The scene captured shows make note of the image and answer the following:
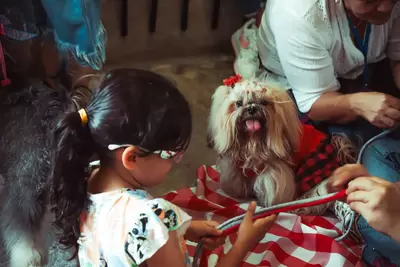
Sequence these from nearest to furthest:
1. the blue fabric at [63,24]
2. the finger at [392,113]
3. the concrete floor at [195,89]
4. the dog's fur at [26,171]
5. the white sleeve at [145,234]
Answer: the white sleeve at [145,234], the dog's fur at [26,171], the blue fabric at [63,24], the finger at [392,113], the concrete floor at [195,89]

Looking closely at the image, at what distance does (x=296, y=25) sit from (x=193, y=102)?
638 mm

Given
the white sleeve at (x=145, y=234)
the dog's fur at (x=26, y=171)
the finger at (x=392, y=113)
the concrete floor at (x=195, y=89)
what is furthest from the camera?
the concrete floor at (x=195, y=89)

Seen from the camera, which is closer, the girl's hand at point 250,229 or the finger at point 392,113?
the girl's hand at point 250,229

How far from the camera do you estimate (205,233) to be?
3.62ft

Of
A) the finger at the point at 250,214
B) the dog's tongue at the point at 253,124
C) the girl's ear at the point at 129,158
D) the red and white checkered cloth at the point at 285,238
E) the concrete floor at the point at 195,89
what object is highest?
the girl's ear at the point at 129,158

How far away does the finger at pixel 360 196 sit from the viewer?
1025mm

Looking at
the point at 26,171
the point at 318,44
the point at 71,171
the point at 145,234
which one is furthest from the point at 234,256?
the point at 318,44

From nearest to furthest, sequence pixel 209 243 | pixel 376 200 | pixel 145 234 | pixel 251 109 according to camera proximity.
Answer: pixel 145 234
pixel 376 200
pixel 209 243
pixel 251 109

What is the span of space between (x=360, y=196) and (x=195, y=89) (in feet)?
3.72

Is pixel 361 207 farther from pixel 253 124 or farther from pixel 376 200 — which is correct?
pixel 253 124

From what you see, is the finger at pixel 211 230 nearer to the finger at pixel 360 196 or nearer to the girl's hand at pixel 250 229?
the girl's hand at pixel 250 229

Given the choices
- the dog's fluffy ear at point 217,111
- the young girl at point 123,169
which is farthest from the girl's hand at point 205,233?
the dog's fluffy ear at point 217,111

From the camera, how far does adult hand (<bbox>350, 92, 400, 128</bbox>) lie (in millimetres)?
1417

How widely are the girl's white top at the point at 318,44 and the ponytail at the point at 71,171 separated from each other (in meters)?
0.64
